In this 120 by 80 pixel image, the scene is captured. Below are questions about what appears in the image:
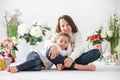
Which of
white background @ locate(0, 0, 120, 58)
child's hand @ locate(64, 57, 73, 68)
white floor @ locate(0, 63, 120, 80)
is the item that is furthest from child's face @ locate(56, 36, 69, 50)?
white background @ locate(0, 0, 120, 58)

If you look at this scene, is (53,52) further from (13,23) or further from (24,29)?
(13,23)

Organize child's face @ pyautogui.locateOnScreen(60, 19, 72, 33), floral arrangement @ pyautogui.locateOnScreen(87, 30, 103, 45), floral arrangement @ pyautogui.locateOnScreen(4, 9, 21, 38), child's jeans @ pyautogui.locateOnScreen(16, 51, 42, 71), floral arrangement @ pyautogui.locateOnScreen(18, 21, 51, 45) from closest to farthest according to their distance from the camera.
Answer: child's jeans @ pyautogui.locateOnScreen(16, 51, 42, 71) < child's face @ pyautogui.locateOnScreen(60, 19, 72, 33) < floral arrangement @ pyautogui.locateOnScreen(18, 21, 51, 45) < floral arrangement @ pyautogui.locateOnScreen(87, 30, 103, 45) < floral arrangement @ pyautogui.locateOnScreen(4, 9, 21, 38)

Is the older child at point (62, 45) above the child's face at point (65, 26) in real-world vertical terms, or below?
below

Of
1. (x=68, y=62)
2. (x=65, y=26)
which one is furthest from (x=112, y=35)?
(x=68, y=62)

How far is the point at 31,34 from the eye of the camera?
117 inches

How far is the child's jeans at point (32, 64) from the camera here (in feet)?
8.26

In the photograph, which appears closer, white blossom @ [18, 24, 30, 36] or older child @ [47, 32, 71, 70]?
older child @ [47, 32, 71, 70]

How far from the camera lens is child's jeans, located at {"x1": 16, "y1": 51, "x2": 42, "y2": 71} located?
8.26ft

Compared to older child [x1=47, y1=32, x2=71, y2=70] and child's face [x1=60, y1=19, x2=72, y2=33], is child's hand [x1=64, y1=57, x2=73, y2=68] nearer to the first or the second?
older child [x1=47, y1=32, x2=71, y2=70]
